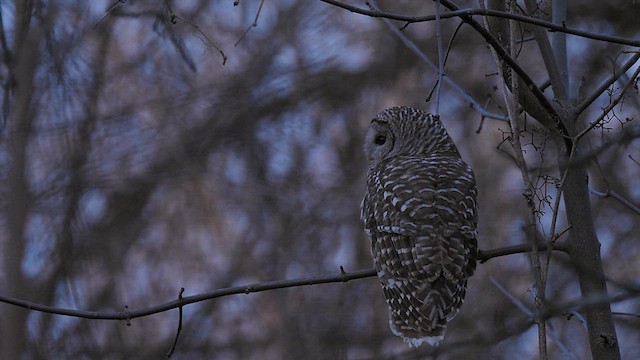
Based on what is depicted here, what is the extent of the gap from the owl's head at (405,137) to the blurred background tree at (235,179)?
368 cm

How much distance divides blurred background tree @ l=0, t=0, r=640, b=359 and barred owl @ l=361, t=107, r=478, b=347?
4.48 meters

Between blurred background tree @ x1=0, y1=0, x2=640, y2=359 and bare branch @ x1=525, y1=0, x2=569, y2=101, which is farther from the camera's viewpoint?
blurred background tree @ x1=0, y1=0, x2=640, y2=359

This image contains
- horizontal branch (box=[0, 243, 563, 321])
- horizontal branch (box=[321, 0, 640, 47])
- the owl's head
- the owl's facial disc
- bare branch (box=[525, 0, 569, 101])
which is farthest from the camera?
the owl's facial disc

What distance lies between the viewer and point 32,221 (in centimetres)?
871

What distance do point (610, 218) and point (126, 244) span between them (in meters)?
4.94

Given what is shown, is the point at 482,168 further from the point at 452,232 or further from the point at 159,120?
the point at 452,232

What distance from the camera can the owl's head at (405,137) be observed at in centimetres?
494

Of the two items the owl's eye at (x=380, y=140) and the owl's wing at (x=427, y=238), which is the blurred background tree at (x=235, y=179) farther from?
the owl's wing at (x=427, y=238)

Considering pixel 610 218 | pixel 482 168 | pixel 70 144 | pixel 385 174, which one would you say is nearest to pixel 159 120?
pixel 70 144

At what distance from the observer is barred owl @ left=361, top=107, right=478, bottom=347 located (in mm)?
3969

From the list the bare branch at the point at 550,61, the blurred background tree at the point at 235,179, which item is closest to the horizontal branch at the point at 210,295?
the bare branch at the point at 550,61

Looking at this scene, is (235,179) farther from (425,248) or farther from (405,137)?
(425,248)

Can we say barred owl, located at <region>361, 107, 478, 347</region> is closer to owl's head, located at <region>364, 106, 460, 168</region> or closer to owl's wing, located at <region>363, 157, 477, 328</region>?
owl's wing, located at <region>363, 157, 477, 328</region>

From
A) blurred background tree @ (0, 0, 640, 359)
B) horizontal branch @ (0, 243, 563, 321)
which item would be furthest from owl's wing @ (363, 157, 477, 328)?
blurred background tree @ (0, 0, 640, 359)
